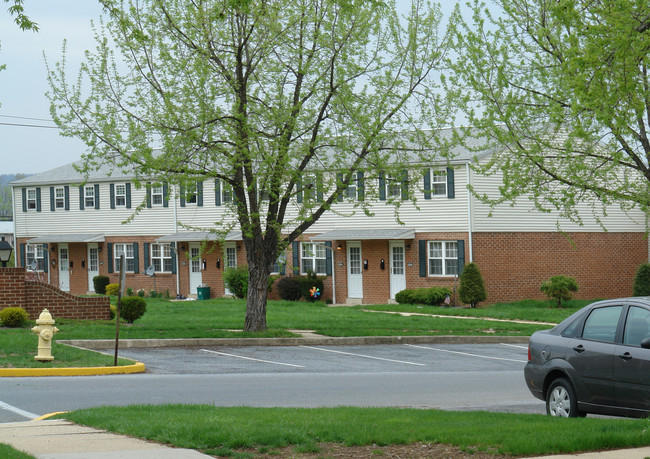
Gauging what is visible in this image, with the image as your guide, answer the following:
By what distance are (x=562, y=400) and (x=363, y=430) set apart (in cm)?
279

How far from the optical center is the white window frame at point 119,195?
46250mm

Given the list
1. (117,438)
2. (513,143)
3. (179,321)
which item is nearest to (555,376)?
(117,438)

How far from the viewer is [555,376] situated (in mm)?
10969

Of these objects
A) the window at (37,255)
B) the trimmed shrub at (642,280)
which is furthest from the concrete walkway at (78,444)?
the window at (37,255)

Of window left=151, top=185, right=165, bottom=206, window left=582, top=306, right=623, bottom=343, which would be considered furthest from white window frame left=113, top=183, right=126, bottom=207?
window left=582, top=306, right=623, bottom=343

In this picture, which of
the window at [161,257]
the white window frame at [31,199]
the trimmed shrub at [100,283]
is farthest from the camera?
the white window frame at [31,199]

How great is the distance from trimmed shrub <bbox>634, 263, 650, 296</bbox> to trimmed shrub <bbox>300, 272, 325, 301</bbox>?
502 inches

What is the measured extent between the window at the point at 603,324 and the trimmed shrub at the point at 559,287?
24.6 meters

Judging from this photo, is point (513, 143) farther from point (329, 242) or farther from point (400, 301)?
point (329, 242)

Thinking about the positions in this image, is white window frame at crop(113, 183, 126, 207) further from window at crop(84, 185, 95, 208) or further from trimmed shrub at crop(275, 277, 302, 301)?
trimmed shrub at crop(275, 277, 302, 301)

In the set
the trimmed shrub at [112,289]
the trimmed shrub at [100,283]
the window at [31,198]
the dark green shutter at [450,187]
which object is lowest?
the trimmed shrub at [112,289]

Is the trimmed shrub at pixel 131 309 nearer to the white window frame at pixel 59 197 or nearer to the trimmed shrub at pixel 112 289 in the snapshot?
the trimmed shrub at pixel 112 289

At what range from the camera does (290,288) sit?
3912 centimetres

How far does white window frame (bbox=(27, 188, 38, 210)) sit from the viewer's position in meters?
49.6
